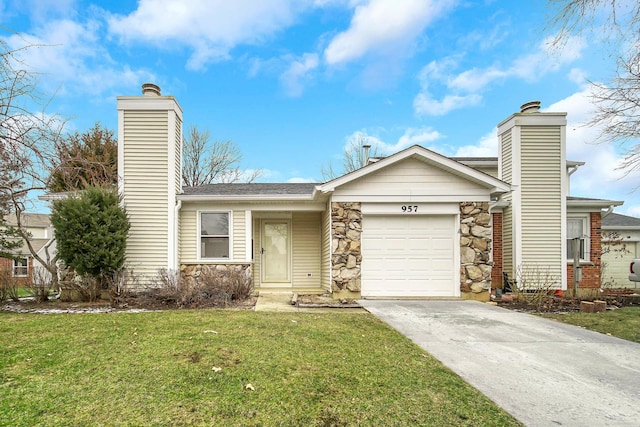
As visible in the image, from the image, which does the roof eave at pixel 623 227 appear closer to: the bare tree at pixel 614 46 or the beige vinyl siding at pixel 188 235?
the bare tree at pixel 614 46

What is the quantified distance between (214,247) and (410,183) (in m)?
5.94

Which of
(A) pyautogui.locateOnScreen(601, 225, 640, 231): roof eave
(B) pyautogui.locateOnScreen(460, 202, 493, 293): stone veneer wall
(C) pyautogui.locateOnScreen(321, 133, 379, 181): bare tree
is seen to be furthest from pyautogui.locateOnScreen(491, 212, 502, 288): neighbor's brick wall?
(C) pyautogui.locateOnScreen(321, 133, 379, 181): bare tree

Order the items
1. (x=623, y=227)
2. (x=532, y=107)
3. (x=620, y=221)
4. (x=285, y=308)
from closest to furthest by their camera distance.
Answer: (x=285, y=308), (x=532, y=107), (x=623, y=227), (x=620, y=221)

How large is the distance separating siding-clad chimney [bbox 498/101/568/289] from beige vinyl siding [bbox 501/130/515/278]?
32 mm

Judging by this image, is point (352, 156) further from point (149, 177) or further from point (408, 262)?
point (149, 177)

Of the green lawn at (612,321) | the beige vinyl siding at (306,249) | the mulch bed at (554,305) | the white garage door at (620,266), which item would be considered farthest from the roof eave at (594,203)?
the beige vinyl siding at (306,249)

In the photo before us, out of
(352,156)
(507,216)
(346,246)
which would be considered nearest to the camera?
(346,246)

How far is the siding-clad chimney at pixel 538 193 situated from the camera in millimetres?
10008

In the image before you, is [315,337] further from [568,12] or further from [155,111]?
[155,111]

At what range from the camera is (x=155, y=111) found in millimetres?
9484

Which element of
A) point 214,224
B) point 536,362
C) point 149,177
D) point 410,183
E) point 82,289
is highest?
point 149,177

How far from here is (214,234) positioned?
9.95 metres

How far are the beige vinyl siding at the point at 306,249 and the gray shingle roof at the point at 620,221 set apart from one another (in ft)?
43.5

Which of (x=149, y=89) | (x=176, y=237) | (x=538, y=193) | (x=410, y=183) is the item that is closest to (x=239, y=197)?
(x=176, y=237)
